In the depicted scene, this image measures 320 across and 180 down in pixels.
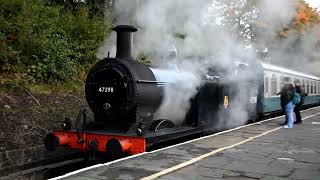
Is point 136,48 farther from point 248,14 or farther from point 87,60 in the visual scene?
point 87,60

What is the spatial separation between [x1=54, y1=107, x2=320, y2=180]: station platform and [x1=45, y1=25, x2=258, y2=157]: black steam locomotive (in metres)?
0.35

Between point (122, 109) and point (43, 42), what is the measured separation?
547cm

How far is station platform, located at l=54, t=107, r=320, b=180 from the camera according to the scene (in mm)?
6199

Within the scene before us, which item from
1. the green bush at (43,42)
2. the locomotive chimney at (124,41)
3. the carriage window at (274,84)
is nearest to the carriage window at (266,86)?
the carriage window at (274,84)

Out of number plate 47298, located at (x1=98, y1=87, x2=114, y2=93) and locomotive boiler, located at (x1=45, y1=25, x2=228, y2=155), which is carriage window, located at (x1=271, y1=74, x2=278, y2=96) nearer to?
locomotive boiler, located at (x1=45, y1=25, x2=228, y2=155)

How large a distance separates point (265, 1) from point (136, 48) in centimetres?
340

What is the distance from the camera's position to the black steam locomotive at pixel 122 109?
758 cm

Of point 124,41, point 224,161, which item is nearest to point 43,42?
point 124,41

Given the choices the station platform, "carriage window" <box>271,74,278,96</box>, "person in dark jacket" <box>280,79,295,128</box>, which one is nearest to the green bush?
the station platform

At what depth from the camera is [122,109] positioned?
7867 millimetres

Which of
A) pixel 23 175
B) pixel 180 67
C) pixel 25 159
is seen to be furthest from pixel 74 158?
pixel 180 67

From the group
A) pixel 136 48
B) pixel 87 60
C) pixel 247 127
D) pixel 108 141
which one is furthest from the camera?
pixel 87 60

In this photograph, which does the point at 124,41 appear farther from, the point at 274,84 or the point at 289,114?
the point at 274,84

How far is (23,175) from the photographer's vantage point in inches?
302
